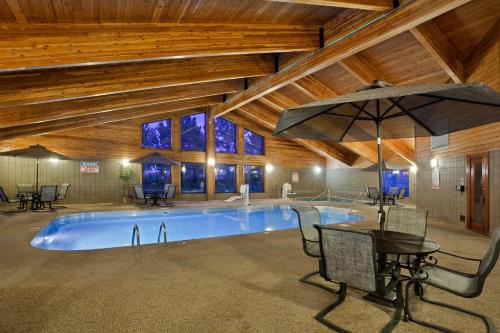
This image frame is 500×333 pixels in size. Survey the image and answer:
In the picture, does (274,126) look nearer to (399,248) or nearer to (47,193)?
(47,193)

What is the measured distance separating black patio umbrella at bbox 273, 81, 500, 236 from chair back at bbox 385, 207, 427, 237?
89 cm

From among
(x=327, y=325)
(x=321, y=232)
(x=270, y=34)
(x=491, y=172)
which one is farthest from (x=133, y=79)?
(x=491, y=172)

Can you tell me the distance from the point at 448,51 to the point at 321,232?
18.6 feet

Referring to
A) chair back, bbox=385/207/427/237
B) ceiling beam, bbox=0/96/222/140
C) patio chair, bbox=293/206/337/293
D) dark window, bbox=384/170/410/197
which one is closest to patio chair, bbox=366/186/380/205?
dark window, bbox=384/170/410/197

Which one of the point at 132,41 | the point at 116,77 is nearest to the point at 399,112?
the point at 132,41

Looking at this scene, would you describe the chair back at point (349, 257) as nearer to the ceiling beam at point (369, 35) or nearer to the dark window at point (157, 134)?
the ceiling beam at point (369, 35)

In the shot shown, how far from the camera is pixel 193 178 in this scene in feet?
44.1

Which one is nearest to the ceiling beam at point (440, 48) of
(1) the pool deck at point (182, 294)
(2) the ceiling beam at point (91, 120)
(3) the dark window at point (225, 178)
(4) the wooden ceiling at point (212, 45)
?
(4) the wooden ceiling at point (212, 45)

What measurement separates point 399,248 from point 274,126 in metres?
11.1

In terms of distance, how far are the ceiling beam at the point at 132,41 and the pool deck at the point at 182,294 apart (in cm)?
278

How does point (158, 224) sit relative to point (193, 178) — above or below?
below

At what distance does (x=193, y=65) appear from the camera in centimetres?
653

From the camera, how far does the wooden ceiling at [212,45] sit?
3652 millimetres

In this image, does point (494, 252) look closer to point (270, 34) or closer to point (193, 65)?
point (270, 34)
